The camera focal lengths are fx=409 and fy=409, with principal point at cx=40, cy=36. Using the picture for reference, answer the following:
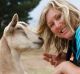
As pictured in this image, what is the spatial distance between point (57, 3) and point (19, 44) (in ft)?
3.56

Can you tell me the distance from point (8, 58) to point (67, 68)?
1.18 m

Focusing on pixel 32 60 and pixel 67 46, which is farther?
pixel 32 60

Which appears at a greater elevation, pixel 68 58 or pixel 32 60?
pixel 68 58

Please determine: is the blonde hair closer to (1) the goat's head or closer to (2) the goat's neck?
(1) the goat's head

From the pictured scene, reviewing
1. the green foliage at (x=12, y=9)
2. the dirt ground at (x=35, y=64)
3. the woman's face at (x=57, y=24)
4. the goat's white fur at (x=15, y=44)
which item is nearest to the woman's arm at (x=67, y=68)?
the woman's face at (x=57, y=24)

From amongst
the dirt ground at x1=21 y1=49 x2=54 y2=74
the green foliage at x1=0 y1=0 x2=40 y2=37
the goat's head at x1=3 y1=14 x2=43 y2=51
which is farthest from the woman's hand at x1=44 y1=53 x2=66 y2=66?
the green foliage at x1=0 y1=0 x2=40 y2=37

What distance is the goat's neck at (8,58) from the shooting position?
14.9ft

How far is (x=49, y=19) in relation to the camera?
3.65 metres

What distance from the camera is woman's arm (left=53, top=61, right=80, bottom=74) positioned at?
139 inches

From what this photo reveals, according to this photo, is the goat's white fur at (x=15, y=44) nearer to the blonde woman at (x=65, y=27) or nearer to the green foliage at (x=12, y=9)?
Answer: the blonde woman at (x=65, y=27)

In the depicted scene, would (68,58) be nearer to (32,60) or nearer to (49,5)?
(49,5)

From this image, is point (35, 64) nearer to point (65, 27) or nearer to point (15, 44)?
point (15, 44)

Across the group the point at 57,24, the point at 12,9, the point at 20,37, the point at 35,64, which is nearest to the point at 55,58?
the point at 57,24

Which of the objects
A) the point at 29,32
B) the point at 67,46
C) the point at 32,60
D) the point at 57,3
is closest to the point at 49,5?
the point at 57,3
